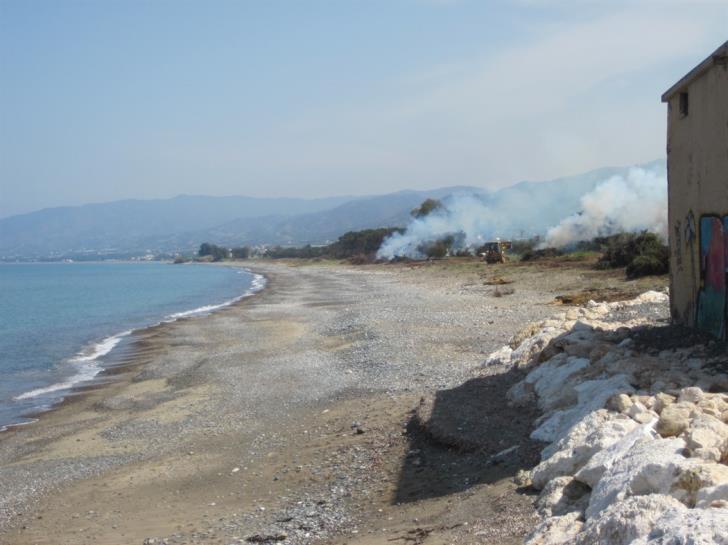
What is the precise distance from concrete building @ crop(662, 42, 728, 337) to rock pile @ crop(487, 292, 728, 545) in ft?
5.23

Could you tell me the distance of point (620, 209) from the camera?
173ft

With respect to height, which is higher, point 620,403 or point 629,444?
point 620,403

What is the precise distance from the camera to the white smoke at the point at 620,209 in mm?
47784

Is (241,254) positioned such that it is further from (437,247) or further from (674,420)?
(674,420)

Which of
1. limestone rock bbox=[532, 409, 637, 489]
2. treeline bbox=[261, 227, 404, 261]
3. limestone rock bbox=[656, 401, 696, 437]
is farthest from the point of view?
treeline bbox=[261, 227, 404, 261]

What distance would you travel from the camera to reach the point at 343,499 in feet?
31.2

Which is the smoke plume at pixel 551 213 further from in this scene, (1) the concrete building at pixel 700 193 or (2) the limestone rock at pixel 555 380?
(2) the limestone rock at pixel 555 380

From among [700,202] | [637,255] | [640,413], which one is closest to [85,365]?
[700,202]

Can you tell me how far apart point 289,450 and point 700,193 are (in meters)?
7.52

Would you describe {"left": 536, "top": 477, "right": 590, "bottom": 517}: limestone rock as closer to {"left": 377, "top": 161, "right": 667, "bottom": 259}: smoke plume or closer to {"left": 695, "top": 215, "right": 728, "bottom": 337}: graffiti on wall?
{"left": 695, "top": 215, "right": 728, "bottom": 337}: graffiti on wall

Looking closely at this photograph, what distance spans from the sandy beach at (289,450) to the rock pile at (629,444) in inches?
16.7

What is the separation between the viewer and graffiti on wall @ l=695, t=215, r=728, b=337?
11555 mm

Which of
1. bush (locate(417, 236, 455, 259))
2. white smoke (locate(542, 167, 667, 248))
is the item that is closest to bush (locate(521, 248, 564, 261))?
white smoke (locate(542, 167, 667, 248))

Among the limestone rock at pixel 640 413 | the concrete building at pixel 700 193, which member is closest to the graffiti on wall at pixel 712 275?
the concrete building at pixel 700 193
